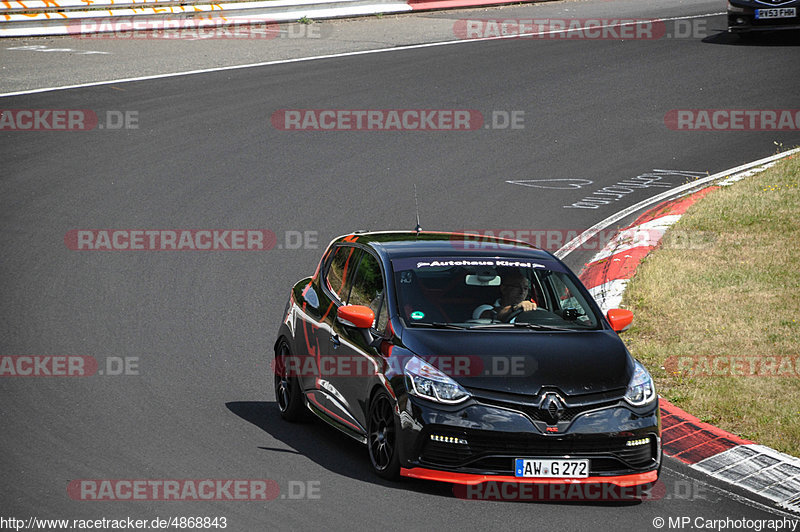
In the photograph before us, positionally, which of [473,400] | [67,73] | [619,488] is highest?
[67,73]

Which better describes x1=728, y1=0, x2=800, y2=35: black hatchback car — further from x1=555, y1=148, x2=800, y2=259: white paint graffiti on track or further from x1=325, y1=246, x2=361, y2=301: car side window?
x1=325, y1=246, x2=361, y2=301: car side window

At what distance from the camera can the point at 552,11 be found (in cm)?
3031

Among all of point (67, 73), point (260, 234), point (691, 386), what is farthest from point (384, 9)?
point (691, 386)

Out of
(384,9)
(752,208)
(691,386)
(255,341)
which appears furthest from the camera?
(384,9)

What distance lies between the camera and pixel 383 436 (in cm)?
771

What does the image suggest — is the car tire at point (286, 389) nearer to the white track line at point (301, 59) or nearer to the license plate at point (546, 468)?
the license plate at point (546, 468)

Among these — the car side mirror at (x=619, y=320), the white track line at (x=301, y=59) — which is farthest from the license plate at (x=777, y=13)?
the car side mirror at (x=619, y=320)

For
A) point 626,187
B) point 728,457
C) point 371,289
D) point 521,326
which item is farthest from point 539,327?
point 626,187

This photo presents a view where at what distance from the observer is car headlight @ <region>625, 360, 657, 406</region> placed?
7527 millimetres

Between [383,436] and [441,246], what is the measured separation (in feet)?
6.30

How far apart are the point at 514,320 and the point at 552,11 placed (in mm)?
23444

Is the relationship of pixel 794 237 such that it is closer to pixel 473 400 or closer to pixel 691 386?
pixel 691 386

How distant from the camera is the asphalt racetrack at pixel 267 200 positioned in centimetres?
761

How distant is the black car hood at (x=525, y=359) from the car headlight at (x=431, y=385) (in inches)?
2.2
